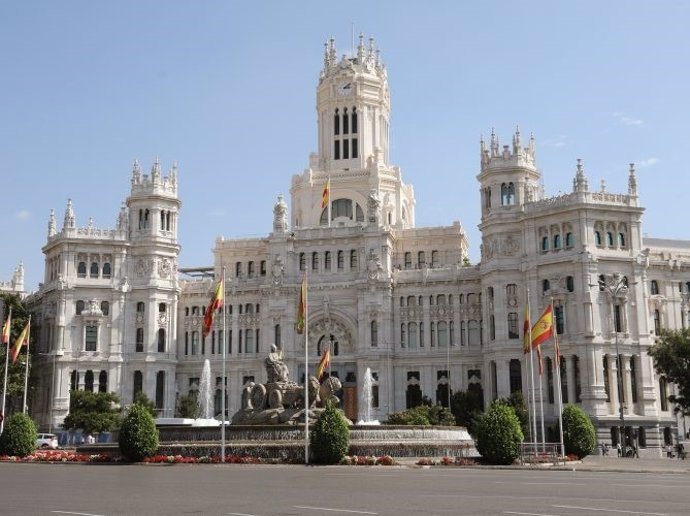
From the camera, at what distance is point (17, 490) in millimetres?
27297

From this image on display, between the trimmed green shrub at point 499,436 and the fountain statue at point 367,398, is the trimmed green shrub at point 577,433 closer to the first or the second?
the trimmed green shrub at point 499,436

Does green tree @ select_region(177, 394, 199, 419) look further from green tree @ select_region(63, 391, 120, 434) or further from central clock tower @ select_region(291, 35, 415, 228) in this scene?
central clock tower @ select_region(291, 35, 415, 228)

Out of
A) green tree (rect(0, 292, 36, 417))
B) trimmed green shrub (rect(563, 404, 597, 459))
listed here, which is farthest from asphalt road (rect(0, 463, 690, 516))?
green tree (rect(0, 292, 36, 417))

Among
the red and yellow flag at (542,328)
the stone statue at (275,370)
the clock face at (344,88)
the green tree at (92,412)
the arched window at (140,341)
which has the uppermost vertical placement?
the clock face at (344,88)

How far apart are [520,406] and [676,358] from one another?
15658 millimetres

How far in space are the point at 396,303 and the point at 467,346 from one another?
9.09 m

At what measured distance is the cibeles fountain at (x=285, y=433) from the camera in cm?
4578

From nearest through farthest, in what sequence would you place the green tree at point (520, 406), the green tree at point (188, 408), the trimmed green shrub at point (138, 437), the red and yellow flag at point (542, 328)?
1. the trimmed green shrub at point (138, 437)
2. the red and yellow flag at point (542, 328)
3. the green tree at point (520, 406)
4. the green tree at point (188, 408)

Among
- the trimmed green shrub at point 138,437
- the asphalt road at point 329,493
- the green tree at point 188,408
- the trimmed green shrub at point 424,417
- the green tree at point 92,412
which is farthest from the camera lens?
the green tree at point 188,408

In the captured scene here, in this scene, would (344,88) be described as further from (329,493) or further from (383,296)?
(329,493)

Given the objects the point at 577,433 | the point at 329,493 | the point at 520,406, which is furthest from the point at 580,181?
the point at 329,493

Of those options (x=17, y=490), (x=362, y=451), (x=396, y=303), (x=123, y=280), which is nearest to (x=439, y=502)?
(x=17, y=490)

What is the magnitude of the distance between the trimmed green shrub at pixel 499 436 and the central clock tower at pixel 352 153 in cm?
6287

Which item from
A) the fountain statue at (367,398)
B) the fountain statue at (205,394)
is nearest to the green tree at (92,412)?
the fountain statue at (205,394)
